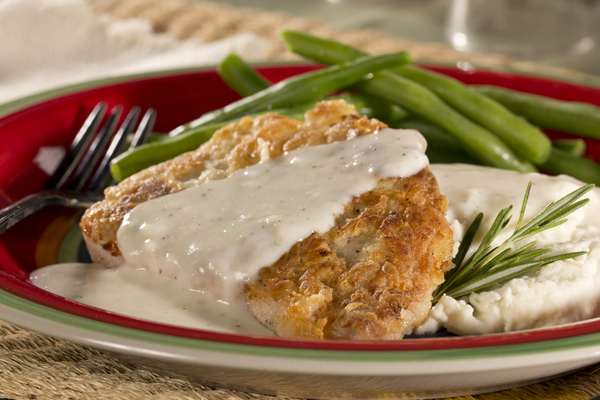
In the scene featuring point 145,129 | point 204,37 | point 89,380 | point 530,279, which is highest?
point 204,37

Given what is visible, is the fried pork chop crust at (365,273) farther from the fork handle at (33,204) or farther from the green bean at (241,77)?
the green bean at (241,77)

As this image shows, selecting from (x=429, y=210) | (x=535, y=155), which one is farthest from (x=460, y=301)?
(x=535, y=155)

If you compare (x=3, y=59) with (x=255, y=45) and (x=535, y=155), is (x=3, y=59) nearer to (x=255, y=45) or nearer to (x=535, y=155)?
(x=255, y=45)

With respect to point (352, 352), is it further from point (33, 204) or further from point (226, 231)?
point (33, 204)

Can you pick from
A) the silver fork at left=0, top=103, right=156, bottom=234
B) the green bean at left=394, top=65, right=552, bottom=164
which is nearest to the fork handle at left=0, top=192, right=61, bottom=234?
the silver fork at left=0, top=103, right=156, bottom=234

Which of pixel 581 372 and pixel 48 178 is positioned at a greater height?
pixel 48 178

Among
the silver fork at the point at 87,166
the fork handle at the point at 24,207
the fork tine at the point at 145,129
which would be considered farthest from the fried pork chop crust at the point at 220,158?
the fork tine at the point at 145,129

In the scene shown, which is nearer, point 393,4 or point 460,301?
point 460,301

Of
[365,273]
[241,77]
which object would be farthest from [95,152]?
[365,273]
